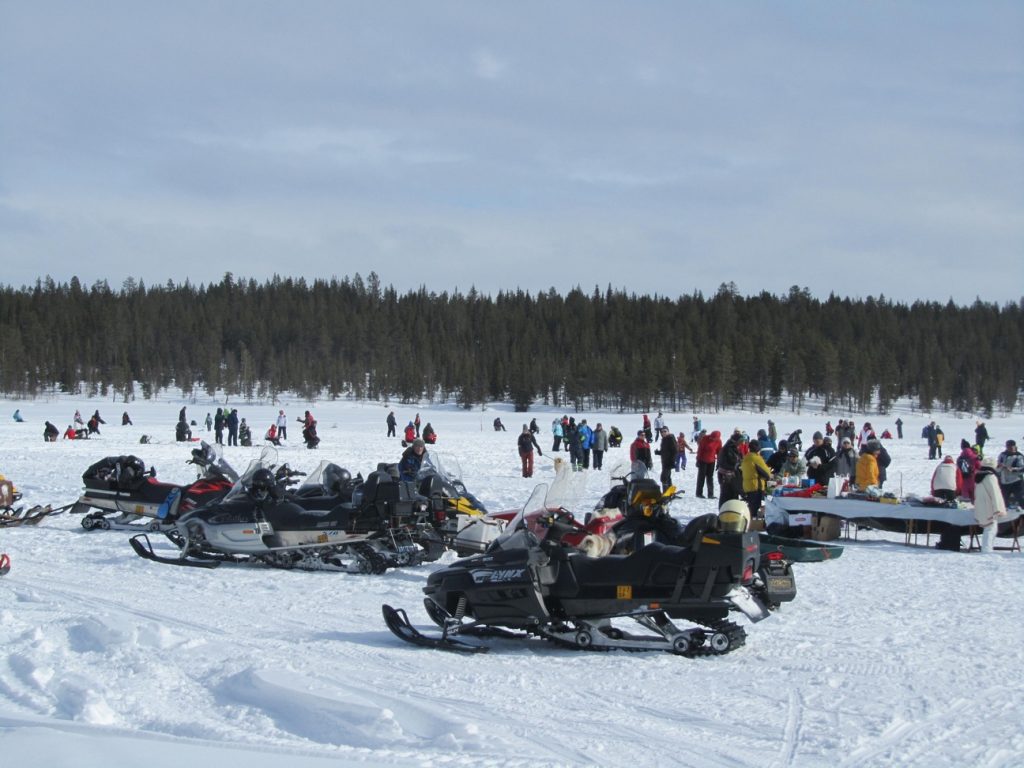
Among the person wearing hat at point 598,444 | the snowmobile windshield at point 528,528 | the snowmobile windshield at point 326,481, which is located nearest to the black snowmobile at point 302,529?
the snowmobile windshield at point 326,481

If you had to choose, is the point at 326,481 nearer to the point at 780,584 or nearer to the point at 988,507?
the point at 780,584

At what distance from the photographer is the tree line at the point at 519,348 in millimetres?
94688

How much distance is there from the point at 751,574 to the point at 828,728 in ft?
5.95

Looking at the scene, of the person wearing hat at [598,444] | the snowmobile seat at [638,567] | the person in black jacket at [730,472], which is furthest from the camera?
the person wearing hat at [598,444]

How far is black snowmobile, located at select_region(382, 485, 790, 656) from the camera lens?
21.9 feet

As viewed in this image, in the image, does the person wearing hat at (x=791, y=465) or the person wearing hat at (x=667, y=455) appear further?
the person wearing hat at (x=667, y=455)

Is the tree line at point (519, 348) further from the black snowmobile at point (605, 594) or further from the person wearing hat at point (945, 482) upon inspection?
the black snowmobile at point (605, 594)

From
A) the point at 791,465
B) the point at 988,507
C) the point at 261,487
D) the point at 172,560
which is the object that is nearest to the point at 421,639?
the point at 261,487

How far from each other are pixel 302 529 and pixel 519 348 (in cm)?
9920

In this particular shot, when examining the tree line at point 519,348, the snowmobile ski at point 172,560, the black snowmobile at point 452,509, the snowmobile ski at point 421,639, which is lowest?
the snowmobile ski at point 172,560

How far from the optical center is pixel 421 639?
6.90 m

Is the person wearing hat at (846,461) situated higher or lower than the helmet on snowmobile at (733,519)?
lower

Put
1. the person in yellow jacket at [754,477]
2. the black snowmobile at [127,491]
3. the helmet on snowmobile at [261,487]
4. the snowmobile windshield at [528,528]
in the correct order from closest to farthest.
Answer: the snowmobile windshield at [528,528]
the helmet on snowmobile at [261,487]
the black snowmobile at [127,491]
the person in yellow jacket at [754,477]

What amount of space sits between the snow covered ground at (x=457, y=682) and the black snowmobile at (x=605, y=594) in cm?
16
